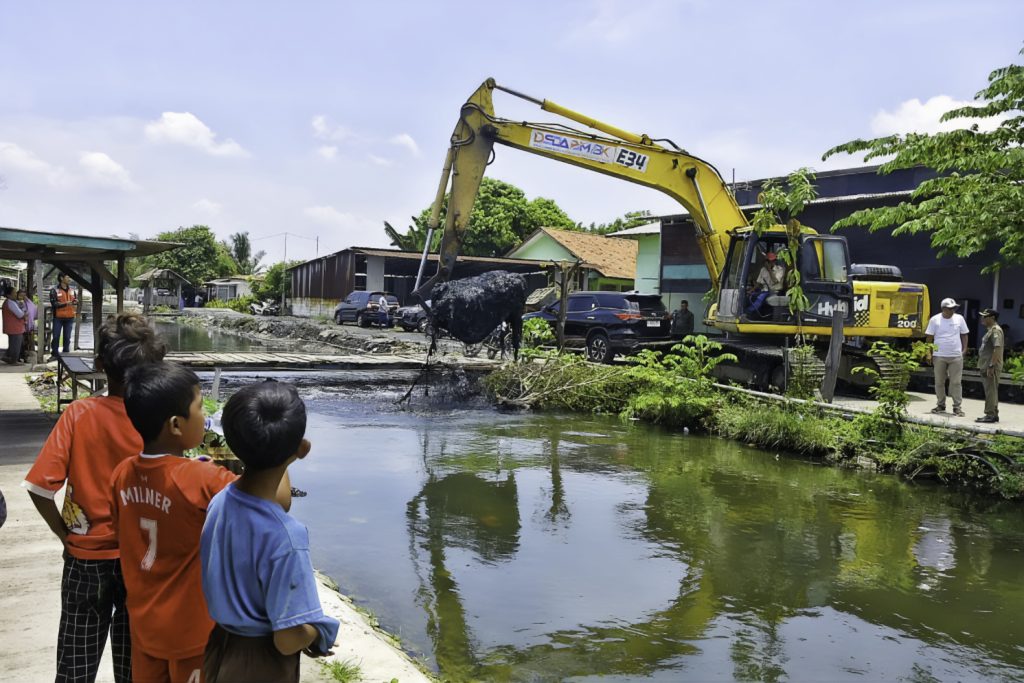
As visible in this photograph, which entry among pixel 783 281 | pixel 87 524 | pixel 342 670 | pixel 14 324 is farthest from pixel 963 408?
pixel 14 324

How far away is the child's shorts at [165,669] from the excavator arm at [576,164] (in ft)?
35.3

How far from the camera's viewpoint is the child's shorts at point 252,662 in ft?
7.06

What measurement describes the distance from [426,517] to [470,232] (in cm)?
3716

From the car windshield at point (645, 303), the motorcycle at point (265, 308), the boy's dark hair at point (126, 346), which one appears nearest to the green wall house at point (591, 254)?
the car windshield at point (645, 303)

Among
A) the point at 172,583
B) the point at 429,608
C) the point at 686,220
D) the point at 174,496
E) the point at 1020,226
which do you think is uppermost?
the point at 686,220

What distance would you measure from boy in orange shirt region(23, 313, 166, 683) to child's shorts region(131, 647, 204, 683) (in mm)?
471

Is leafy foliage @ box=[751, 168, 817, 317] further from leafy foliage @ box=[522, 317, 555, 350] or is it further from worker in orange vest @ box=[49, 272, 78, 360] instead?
worker in orange vest @ box=[49, 272, 78, 360]

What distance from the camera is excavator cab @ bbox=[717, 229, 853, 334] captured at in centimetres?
1438

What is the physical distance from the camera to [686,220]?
24750mm

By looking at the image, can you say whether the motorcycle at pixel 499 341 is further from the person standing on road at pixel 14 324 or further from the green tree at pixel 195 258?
the green tree at pixel 195 258

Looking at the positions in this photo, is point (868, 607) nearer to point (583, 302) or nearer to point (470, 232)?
point (583, 302)

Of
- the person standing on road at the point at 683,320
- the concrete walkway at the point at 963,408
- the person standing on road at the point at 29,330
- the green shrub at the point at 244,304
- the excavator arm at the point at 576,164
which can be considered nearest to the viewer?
the concrete walkway at the point at 963,408

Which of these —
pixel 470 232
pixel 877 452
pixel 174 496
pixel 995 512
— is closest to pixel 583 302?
pixel 877 452

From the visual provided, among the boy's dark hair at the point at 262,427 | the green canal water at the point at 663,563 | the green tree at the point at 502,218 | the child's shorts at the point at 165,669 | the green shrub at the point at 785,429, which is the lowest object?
the green canal water at the point at 663,563
